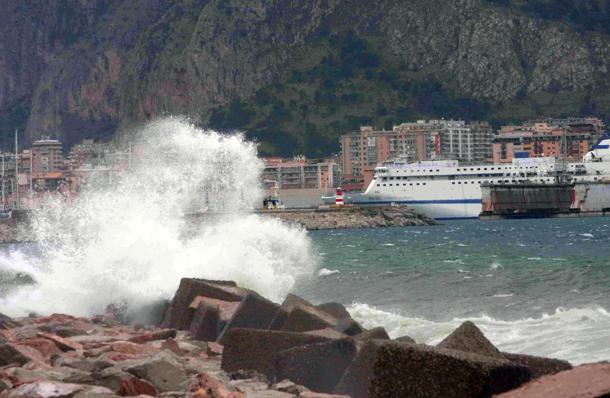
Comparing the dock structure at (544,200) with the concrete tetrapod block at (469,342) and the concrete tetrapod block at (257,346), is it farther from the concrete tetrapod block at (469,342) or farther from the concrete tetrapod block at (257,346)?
the concrete tetrapod block at (469,342)

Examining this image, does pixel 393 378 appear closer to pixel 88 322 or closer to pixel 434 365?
pixel 434 365

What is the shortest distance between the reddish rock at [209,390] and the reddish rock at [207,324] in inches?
262

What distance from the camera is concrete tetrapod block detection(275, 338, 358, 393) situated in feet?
47.2

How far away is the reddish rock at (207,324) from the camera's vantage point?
19.4 m

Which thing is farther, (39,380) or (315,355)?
(315,355)

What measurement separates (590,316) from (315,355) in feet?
29.2

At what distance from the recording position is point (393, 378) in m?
11.8

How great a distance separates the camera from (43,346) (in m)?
16.4

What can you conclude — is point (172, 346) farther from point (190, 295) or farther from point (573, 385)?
point (573, 385)

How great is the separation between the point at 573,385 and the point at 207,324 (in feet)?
31.2

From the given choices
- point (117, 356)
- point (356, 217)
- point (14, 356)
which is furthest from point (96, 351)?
point (356, 217)

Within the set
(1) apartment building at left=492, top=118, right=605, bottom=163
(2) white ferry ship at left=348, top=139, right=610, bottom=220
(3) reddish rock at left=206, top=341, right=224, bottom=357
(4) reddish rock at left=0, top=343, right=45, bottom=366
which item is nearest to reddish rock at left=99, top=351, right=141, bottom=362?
(4) reddish rock at left=0, top=343, right=45, bottom=366

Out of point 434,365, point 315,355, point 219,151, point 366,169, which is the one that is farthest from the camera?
point 366,169

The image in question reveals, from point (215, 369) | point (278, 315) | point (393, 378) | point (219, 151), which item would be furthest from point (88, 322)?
point (219, 151)
